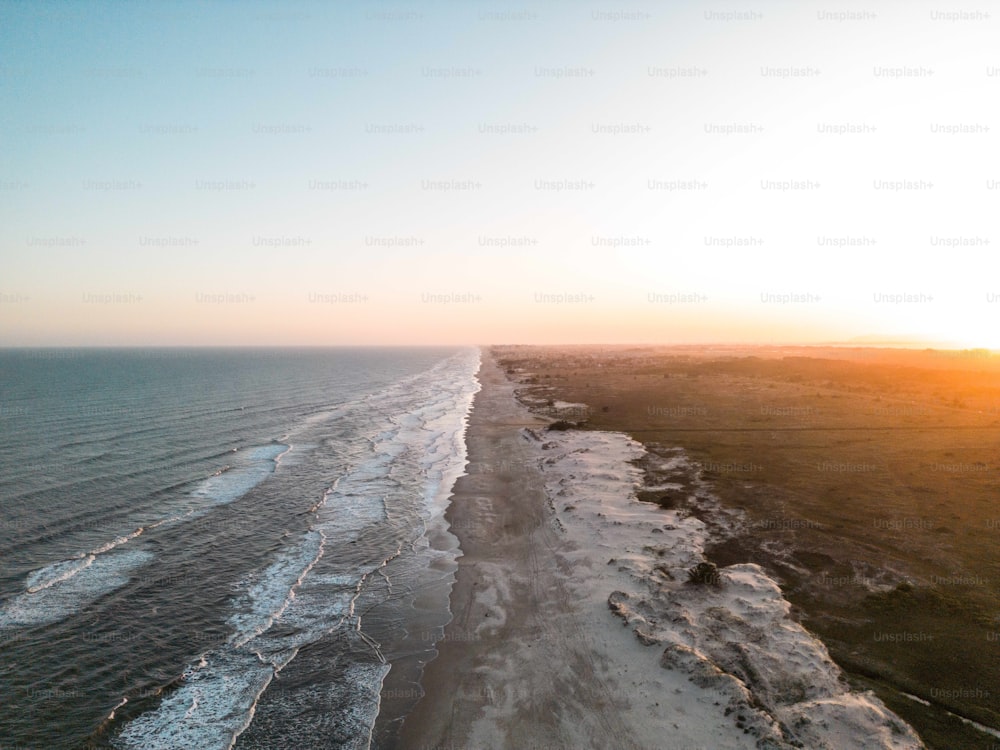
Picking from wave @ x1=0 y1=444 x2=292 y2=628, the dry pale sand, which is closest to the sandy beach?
the dry pale sand

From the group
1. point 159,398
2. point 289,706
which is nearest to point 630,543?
point 289,706

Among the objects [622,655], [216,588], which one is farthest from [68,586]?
[622,655]

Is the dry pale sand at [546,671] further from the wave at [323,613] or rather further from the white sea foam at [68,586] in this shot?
the white sea foam at [68,586]

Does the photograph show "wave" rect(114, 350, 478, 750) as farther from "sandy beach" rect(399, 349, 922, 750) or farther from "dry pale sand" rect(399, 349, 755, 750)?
"sandy beach" rect(399, 349, 922, 750)

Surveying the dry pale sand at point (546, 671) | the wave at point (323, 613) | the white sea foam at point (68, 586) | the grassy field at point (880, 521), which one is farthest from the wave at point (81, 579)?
the grassy field at point (880, 521)

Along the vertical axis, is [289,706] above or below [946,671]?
below

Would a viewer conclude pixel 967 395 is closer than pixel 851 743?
No

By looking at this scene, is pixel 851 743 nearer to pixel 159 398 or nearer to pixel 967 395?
pixel 967 395
